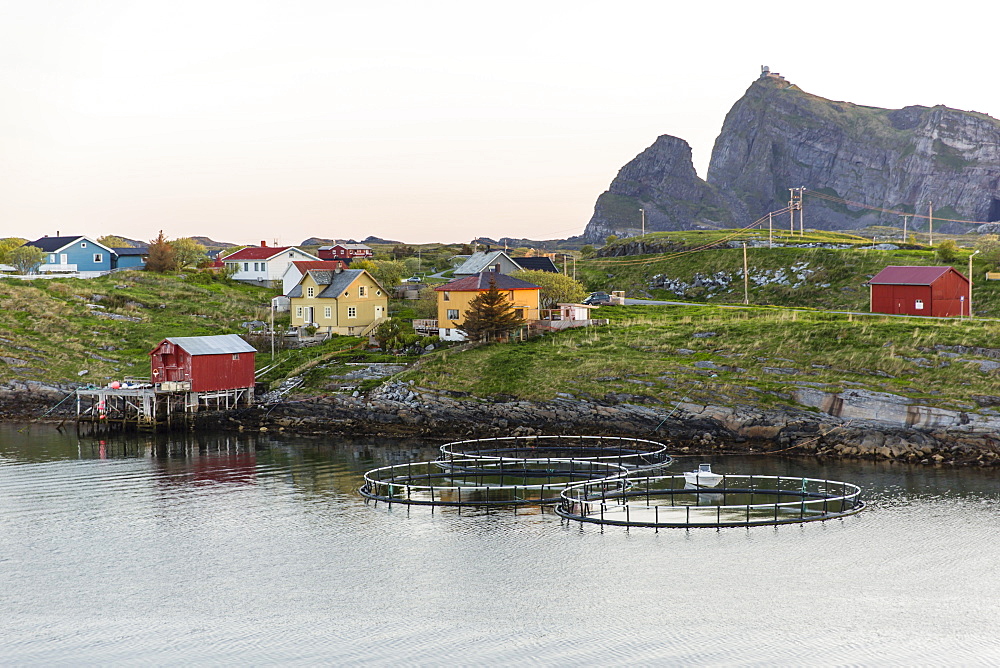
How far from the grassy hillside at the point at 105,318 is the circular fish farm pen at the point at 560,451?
3569cm

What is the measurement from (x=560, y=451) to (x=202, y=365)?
3245 centimetres

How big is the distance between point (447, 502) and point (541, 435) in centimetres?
1790

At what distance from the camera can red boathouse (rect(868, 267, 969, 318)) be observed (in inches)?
3479

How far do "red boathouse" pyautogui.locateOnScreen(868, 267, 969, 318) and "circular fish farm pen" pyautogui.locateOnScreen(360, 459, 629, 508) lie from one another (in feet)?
139

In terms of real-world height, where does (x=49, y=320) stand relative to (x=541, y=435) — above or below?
above

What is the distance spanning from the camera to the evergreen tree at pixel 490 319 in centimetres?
8475

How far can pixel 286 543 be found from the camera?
46.1m

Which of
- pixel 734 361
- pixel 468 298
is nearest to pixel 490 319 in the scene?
pixel 468 298

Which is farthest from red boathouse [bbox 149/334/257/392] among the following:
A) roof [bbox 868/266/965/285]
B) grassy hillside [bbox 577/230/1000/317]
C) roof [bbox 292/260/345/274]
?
grassy hillside [bbox 577/230/1000/317]

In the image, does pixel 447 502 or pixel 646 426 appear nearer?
pixel 447 502

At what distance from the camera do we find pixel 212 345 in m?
84.1

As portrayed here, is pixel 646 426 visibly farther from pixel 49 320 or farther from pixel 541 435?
pixel 49 320

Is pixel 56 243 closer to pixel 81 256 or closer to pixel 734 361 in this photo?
pixel 81 256

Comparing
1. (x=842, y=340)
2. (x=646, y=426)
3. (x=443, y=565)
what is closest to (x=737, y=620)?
(x=443, y=565)
